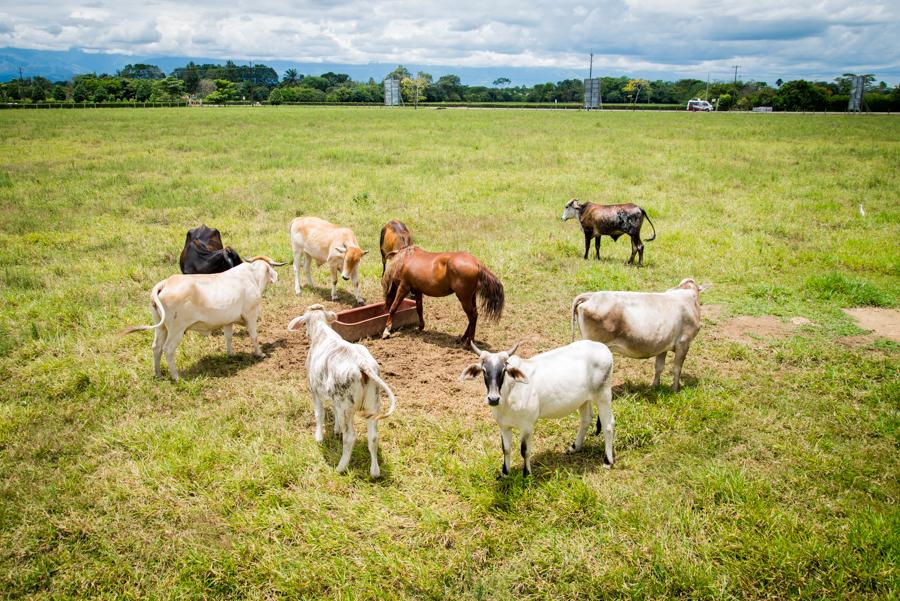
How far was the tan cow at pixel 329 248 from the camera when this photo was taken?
9.04 metres

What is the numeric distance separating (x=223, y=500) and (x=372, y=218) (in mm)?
10110

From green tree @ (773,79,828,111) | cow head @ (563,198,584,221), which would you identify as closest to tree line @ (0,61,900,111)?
green tree @ (773,79,828,111)

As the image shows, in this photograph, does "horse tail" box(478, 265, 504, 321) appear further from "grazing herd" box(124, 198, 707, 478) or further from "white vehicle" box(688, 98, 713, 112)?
"white vehicle" box(688, 98, 713, 112)

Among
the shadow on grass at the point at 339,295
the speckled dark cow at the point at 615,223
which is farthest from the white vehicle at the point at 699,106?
the shadow on grass at the point at 339,295

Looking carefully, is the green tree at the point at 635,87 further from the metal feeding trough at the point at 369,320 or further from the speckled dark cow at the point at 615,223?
the metal feeding trough at the point at 369,320

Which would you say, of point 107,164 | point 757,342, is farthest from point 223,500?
point 107,164

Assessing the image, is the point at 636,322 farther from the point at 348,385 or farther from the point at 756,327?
the point at 756,327

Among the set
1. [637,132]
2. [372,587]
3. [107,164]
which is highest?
[637,132]

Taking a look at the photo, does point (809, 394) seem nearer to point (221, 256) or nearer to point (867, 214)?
point (221, 256)

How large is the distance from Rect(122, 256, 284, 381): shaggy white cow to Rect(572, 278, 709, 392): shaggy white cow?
4043mm

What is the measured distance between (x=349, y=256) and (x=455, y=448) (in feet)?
14.2

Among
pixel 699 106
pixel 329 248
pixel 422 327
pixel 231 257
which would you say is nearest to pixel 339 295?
pixel 329 248

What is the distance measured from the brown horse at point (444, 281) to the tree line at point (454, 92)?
86284 mm

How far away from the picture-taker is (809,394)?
6422mm
